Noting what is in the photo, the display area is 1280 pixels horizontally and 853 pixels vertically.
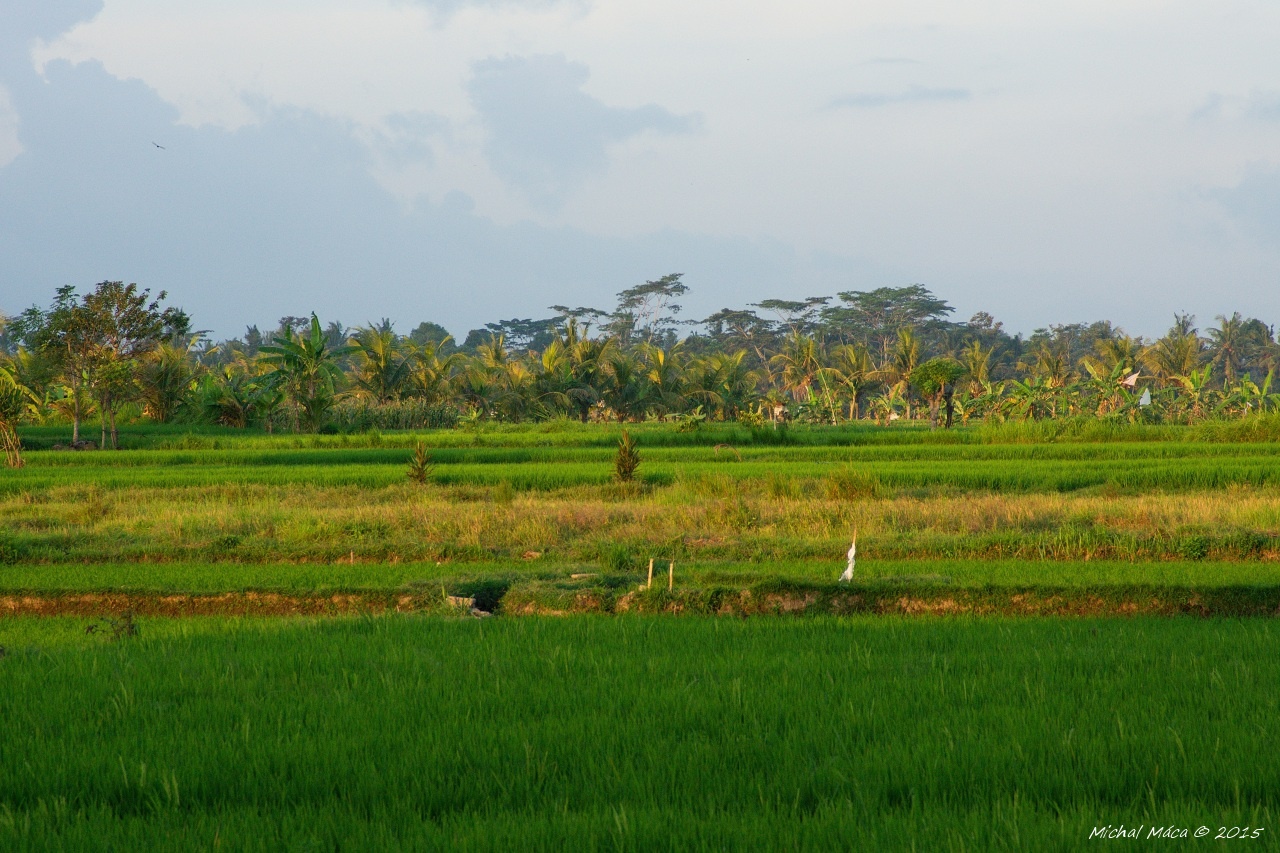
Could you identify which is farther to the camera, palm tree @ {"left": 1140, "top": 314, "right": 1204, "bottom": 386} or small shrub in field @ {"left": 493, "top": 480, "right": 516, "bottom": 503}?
palm tree @ {"left": 1140, "top": 314, "right": 1204, "bottom": 386}

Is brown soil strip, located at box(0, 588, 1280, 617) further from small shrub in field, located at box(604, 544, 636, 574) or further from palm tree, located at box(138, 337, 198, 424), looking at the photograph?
palm tree, located at box(138, 337, 198, 424)

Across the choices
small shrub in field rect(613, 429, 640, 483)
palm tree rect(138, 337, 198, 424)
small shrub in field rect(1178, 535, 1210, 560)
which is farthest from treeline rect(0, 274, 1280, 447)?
small shrub in field rect(1178, 535, 1210, 560)

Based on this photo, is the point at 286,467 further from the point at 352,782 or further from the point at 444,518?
the point at 352,782

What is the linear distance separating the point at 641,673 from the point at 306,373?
2364 centimetres

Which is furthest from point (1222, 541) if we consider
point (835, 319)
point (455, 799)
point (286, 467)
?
point (835, 319)

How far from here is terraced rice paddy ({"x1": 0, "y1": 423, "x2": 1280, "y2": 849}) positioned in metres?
3.08

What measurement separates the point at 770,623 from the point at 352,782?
11.9 ft

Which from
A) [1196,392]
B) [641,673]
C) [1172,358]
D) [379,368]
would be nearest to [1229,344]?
[1172,358]

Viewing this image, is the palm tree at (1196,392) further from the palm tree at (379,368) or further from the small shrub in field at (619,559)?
the palm tree at (379,368)

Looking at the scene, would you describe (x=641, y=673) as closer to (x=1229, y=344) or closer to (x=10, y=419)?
(x=10, y=419)

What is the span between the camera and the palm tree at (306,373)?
25.9 meters

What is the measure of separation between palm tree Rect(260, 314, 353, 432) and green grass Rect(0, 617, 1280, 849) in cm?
2113

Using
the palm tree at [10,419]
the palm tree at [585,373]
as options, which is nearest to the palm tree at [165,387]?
the palm tree at [10,419]

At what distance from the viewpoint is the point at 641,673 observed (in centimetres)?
494
